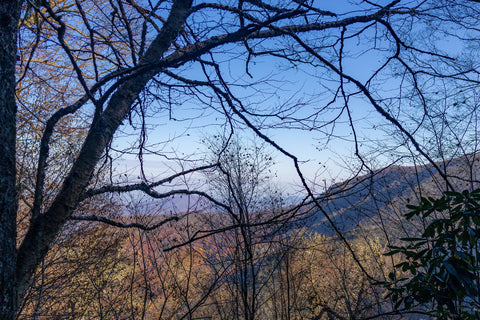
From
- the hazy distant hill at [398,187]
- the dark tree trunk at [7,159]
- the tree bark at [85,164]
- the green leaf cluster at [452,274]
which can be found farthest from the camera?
the hazy distant hill at [398,187]

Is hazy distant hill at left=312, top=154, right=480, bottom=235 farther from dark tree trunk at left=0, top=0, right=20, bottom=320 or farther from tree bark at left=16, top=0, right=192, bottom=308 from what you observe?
dark tree trunk at left=0, top=0, right=20, bottom=320

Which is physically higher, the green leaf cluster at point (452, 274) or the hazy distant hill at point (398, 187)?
the hazy distant hill at point (398, 187)

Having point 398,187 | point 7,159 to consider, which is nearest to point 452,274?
point 7,159

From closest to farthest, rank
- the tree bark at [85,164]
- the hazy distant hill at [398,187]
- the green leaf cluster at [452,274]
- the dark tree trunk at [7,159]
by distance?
the dark tree trunk at [7,159], the green leaf cluster at [452,274], the tree bark at [85,164], the hazy distant hill at [398,187]

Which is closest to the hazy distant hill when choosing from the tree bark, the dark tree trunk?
the tree bark

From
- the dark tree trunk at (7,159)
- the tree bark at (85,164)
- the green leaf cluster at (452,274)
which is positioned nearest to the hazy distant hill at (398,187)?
the green leaf cluster at (452,274)

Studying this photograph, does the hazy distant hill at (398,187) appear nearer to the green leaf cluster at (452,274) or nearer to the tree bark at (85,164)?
the green leaf cluster at (452,274)

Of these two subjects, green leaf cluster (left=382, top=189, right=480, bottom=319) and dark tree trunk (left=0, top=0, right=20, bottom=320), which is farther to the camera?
green leaf cluster (left=382, top=189, right=480, bottom=319)

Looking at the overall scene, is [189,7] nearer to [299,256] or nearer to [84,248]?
[84,248]

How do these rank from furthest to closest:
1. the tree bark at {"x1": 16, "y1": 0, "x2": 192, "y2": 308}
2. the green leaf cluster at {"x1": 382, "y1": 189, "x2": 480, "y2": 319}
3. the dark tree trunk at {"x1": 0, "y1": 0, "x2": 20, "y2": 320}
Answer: the tree bark at {"x1": 16, "y1": 0, "x2": 192, "y2": 308} < the green leaf cluster at {"x1": 382, "y1": 189, "x2": 480, "y2": 319} < the dark tree trunk at {"x1": 0, "y1": 0, "x2": 20, "y2": 320}

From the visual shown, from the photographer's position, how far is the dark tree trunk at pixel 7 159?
90cm

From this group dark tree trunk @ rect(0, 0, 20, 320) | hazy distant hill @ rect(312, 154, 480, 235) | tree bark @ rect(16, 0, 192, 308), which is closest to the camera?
dark tree trunk @ rect(0, 0, 20, 320)

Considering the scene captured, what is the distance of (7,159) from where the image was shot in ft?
3.20

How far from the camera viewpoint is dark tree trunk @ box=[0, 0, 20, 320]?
90 cm
